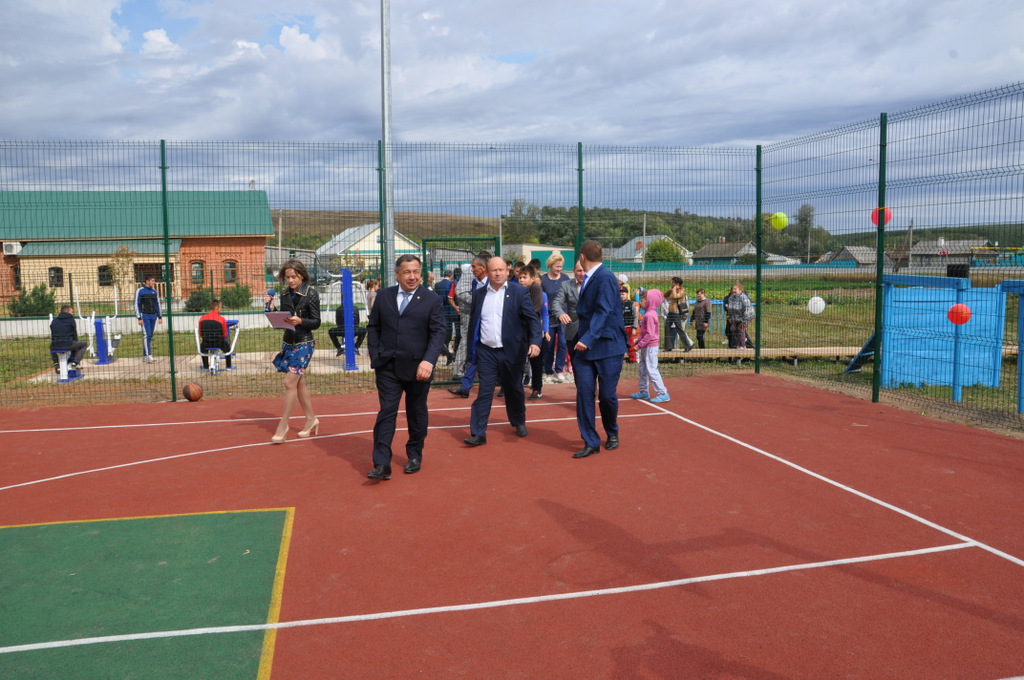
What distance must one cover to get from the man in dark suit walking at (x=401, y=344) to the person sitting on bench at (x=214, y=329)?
8.09m

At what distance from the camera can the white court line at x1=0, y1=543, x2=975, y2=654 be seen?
Answer: 3.92m

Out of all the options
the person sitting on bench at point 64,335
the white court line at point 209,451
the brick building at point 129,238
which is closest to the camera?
the white court line at point 209,451

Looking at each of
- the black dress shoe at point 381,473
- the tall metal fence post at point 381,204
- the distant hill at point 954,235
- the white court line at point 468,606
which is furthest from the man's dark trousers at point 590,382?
the tall metal fence post at point 381,204

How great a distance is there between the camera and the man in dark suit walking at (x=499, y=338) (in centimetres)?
780

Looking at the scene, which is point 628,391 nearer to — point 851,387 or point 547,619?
point 851,387

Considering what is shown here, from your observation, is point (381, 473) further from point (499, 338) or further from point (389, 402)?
point (499, 338)

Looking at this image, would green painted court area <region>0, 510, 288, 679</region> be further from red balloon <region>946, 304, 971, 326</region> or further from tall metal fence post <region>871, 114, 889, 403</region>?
red balloon <region>946, 304, 971, 326</region>

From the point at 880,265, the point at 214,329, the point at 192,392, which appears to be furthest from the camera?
the point at 214,329

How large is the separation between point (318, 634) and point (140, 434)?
235 inches

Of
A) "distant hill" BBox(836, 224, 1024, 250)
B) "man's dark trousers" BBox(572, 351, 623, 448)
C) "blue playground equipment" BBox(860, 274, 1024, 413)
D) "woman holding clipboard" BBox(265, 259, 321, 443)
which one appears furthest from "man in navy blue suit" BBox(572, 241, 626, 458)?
"blue playground equipment" BBox(860, 274, 1024, 413)

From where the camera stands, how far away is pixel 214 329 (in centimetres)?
1380

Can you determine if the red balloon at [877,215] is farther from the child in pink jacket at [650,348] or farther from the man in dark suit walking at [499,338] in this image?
the man in dark suit walking at [499,338]

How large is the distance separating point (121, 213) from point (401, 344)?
8098 millimetres

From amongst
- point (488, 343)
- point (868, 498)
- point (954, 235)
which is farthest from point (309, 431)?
point (954, 235)
